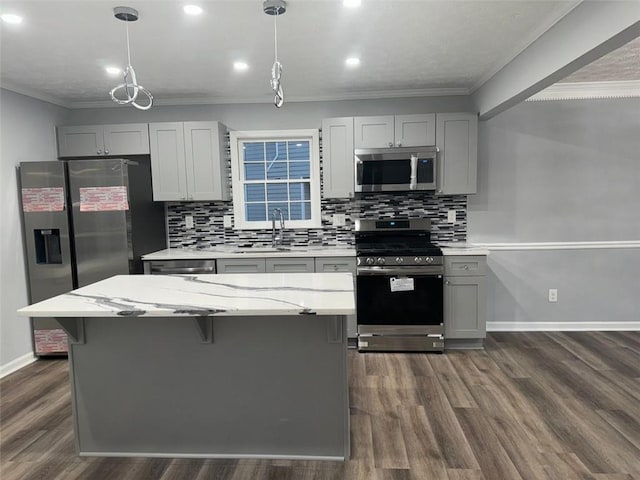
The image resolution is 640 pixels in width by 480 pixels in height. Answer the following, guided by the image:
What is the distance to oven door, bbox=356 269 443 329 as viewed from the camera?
11.3ft

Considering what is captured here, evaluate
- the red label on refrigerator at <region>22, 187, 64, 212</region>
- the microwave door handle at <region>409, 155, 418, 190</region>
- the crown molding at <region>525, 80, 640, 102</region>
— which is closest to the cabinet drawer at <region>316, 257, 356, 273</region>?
the microwave door handle at <region>409, 155, 418, 190</region>

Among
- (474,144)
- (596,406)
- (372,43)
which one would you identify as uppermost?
(372,43)

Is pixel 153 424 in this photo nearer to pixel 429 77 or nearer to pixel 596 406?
pixel 596 406

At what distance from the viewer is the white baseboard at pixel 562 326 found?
12.8ft

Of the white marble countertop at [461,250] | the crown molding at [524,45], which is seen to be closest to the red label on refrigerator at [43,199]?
the white marble countertop at [461,250]

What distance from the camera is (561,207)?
3881mm

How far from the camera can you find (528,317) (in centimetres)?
398

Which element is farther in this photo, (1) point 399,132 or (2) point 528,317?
(2) point 528,317

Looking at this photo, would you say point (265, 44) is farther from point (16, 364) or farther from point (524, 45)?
point (16, 364)

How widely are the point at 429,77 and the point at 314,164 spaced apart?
1.33 m

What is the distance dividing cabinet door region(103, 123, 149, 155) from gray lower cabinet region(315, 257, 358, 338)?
200cm

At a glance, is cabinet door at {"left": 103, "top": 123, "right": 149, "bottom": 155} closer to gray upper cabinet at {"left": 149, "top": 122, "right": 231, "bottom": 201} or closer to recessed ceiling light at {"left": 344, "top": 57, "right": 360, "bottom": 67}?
gray upper cabinet at {"left": 149, "top": 122, "right": 231, "bottom": 201}

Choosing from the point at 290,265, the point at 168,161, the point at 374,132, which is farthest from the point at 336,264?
the point at 168,161

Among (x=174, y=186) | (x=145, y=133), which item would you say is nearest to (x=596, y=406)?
(x=174, y=186)
